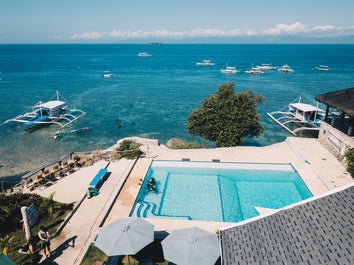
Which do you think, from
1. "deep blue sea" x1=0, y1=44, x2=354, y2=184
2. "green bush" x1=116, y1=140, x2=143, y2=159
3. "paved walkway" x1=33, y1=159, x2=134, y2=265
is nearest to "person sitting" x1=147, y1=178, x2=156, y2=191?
"paved walkway" x1=33, y1=159, x2=134, y2=265

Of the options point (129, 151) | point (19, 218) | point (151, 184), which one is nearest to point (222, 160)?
point (151, 184)

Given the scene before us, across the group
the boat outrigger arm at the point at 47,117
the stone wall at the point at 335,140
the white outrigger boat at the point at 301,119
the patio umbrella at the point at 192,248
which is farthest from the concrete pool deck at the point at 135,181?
the boat outrigger arm at the point at 47,117

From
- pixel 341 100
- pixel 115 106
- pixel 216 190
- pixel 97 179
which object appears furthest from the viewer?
pixel 115 106

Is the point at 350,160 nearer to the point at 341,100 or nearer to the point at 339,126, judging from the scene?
the point at 339,126

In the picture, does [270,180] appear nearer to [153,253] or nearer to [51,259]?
[153,253]

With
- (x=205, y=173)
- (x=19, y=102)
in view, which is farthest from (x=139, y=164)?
(x=19, y=102)
